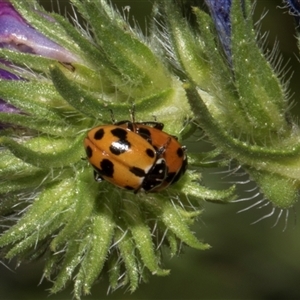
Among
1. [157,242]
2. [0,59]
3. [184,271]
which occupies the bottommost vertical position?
[184,271]

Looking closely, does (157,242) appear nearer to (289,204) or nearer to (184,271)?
(289,204)

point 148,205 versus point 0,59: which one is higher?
point 0,59

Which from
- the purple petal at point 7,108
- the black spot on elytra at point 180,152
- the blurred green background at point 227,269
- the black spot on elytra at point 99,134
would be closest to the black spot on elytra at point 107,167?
the black spot on elytra at point 99,134

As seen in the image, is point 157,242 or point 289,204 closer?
point 289,204

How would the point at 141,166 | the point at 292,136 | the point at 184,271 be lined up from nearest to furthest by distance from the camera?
the point at 141,166 → the point at 292,136 → the point at 184,271

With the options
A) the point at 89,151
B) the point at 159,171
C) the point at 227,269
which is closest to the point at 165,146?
the point at 159,171

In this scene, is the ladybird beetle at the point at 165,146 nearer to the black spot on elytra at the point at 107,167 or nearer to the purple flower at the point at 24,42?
the black spot on elytra at the point at 107,167

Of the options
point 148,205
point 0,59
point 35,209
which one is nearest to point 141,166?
point 148,205

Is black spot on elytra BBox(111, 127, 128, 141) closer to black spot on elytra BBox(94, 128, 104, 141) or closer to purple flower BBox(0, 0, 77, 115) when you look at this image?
black spot on elytra BBox(94, 128, 104, 141)
